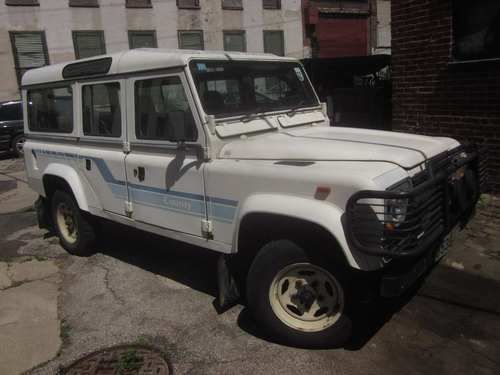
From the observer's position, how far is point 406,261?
2.92 meters

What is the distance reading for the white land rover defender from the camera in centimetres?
288

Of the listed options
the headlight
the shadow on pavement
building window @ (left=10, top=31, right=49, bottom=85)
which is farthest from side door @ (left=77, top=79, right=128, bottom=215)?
building window @ (left=10, top=31, right=49, bottom=85)

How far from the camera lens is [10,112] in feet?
48.4

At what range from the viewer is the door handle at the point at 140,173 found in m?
4.17

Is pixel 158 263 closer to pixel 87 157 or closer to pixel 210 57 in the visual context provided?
pixel 87 157

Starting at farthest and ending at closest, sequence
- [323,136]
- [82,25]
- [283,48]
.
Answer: [283,48] → [82,25] → [323,136]

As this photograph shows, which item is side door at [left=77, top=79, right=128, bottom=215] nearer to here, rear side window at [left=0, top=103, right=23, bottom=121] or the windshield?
the windshield

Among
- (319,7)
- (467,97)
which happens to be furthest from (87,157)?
(319,7)

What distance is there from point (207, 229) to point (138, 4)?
2089 centimetres

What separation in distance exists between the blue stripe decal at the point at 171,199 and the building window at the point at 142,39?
61.2 ft

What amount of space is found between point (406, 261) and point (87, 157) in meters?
3.33

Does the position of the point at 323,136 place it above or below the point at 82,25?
below

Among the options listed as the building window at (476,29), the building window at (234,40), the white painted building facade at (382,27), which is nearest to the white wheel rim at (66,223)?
the building window at (476,29)

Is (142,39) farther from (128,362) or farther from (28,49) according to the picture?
(128,362)
